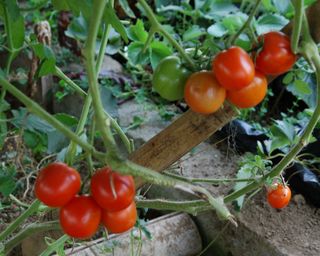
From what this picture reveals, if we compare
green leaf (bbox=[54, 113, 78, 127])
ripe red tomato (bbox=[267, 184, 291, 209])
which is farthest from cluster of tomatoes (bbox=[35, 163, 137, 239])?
ripe red tomato (bbox=[267, 184, 291, 209])

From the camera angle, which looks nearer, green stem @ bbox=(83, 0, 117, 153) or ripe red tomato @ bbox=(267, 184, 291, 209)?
green stem @ bbox=(83, 0, 117, 153)

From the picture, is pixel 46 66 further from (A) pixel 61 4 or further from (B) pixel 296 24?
(B) pixel 296 24

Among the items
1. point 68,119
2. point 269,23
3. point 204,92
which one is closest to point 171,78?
point 204,92

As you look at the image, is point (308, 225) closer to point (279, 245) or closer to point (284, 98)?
point (279, 245)

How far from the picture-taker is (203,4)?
197 centimetres

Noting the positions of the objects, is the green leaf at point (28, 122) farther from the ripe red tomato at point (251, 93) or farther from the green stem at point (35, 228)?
the ripe red tomato at point (251, 93)

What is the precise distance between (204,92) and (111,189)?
0.40 feet

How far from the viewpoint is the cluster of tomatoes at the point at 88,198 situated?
0.48 metres

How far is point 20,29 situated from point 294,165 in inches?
39.8

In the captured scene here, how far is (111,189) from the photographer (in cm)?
47

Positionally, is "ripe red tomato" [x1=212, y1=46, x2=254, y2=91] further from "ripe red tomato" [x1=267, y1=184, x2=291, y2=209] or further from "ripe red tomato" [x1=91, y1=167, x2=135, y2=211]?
"ripe red tomato" [x1=267, y1=184, x2=291, y2=209]

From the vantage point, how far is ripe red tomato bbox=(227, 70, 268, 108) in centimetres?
49

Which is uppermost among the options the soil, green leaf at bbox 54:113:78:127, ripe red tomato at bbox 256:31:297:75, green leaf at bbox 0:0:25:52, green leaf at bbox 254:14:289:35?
ripe red tomato at bbox 256:31:297:75

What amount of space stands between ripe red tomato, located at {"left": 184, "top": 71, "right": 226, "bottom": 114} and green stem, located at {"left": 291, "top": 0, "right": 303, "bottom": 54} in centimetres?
8
